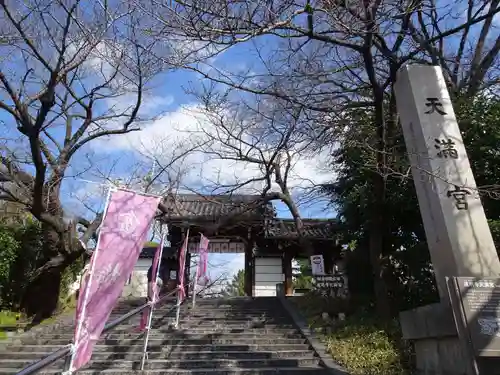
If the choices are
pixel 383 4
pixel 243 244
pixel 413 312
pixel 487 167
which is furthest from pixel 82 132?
pixel 243 244

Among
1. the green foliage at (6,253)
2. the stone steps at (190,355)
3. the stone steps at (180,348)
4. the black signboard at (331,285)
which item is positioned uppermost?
the green foliage at (6,253)

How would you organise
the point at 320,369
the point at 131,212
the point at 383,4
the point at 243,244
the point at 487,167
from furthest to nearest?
the point at 243,244, the point at 487,167, the point at 320,369, the point at 383,4, the point at 131,212

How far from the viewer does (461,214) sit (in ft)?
20.9

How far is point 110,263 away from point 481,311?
4.65m

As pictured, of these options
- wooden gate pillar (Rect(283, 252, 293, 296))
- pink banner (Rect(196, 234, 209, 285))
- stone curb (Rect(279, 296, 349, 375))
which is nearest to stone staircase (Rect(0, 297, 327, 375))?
stone curb (Rect(279, 296, 349, 375))

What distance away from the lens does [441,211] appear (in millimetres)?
6371

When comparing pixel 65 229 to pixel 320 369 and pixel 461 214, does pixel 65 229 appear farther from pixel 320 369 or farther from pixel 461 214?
pixel 461 214

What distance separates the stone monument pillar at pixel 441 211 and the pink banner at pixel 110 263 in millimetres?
4196

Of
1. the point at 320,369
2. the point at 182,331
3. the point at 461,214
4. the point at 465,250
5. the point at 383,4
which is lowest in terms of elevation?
the point at 320,369

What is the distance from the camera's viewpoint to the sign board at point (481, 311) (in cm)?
515

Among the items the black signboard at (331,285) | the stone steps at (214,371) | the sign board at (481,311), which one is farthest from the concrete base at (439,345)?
the black signboard at (331,285)

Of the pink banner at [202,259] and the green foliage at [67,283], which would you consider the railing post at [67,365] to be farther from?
the pink banner at [202,259]

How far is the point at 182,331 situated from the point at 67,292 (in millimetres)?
6096

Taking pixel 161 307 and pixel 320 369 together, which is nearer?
pixel 320 369
